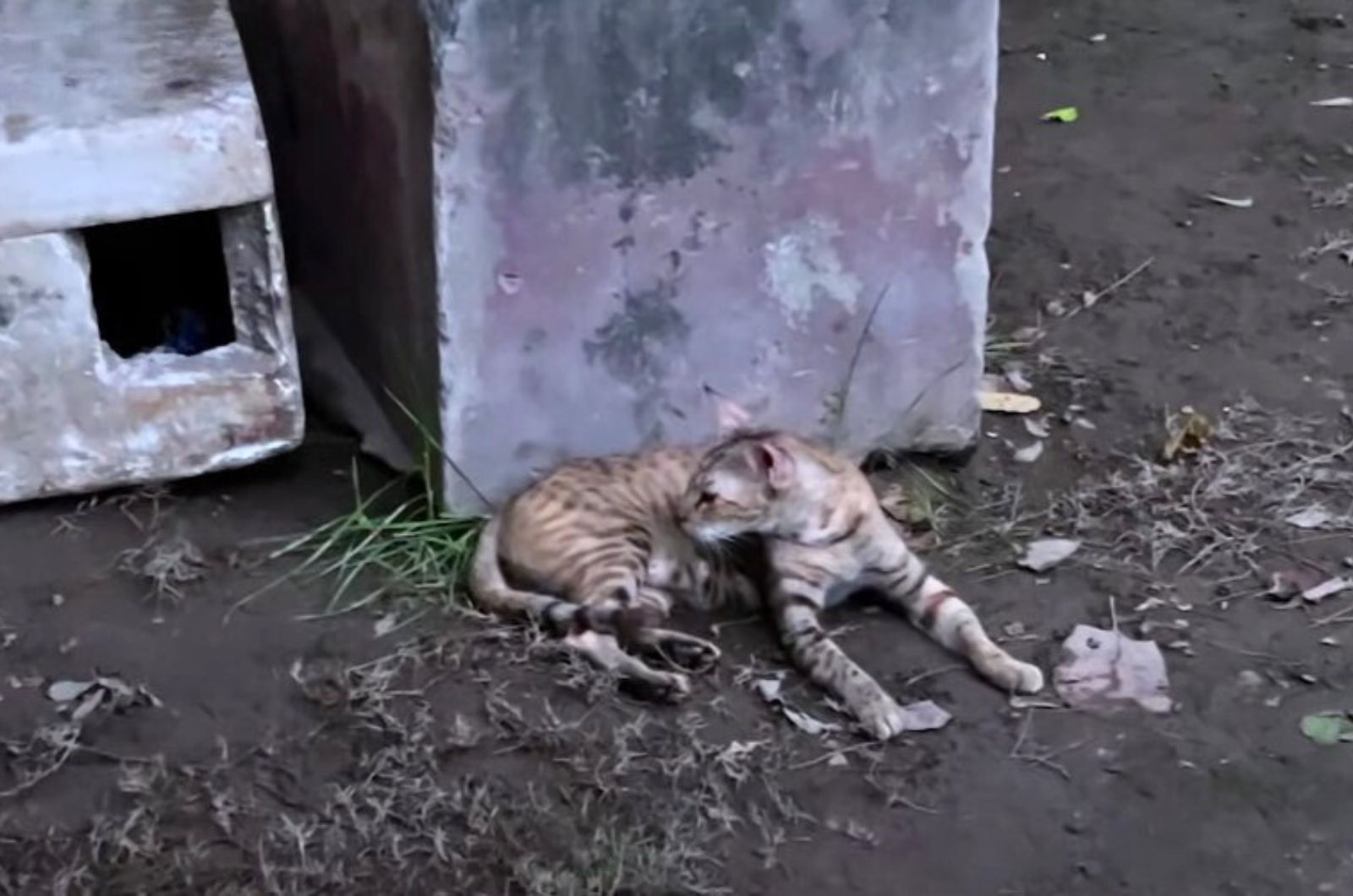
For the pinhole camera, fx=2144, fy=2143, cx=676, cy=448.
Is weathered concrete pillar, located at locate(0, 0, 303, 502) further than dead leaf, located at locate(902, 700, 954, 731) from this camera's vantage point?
Yes

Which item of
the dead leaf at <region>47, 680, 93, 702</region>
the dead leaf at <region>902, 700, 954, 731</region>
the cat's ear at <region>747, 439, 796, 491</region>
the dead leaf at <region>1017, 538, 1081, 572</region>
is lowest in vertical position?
the dead leaf at <region>902, 700, 954, 731</region>

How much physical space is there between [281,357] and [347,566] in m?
0.49

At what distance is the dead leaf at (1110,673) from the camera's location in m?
4.05

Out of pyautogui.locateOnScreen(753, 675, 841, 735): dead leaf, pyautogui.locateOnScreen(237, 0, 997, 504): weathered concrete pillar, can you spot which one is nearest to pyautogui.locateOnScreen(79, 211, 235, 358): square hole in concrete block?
pyautogui.locateOnScreen(237, 0, 997, 504): weathered concrete pillar

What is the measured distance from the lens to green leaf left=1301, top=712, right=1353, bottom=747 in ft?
12.9

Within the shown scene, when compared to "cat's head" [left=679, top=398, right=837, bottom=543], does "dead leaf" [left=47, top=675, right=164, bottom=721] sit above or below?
below

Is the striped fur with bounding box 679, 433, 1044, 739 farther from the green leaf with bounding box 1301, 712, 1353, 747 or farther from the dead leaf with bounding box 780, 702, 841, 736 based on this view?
the green leaf with bounding box 1301, 712, 1353, 747

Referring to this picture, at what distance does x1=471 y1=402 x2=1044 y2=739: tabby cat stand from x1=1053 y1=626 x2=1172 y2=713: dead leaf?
0.25ft

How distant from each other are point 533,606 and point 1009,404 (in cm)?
140

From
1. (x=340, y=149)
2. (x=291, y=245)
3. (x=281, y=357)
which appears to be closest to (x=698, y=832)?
(x=281, y=357)

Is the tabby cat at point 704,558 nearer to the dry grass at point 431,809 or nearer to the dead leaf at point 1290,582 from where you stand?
the dry grass at point 431,809

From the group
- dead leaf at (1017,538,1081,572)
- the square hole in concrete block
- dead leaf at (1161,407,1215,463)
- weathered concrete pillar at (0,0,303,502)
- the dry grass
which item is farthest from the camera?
the square hole in concrete block

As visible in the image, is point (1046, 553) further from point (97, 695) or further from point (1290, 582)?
point (97, 695)

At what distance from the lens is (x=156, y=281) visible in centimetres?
514
